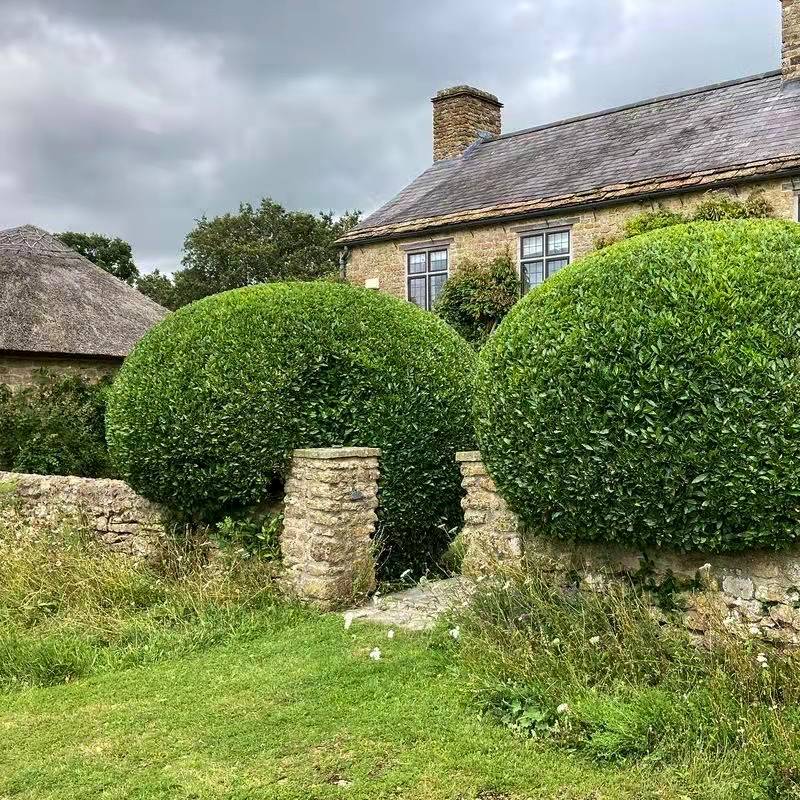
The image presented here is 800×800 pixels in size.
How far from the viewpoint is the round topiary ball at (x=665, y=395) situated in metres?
4.46

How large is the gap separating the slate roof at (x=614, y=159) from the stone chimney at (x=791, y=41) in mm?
271

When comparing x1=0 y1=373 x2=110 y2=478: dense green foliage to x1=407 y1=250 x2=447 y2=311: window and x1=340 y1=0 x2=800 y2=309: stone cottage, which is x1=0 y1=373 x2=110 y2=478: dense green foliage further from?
x1=340 y1=0 x2=800 y2=309: stone cottage

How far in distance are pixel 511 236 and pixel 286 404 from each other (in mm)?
11896

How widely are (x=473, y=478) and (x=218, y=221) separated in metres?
35.8

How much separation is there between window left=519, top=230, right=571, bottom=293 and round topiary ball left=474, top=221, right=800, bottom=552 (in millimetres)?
12023

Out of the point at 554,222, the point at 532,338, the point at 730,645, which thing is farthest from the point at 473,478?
the point at 554,222

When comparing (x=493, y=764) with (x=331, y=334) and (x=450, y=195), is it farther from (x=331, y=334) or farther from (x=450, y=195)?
(x=450, y=195)

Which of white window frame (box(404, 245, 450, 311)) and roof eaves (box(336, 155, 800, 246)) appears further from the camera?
white window frame (box(404, 245, 450, 311))

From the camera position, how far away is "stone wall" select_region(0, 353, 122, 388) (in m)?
15.2

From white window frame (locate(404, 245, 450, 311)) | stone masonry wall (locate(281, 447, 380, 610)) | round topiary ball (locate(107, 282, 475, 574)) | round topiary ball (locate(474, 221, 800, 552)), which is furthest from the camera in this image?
white window frame (locate(404, 245, 450, 311))

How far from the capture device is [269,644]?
5.88 metres

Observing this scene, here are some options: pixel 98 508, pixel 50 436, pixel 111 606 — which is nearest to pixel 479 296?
pixel 50 436

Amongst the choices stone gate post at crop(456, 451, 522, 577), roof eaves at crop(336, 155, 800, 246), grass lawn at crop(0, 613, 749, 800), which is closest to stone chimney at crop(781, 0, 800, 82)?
roof eaves at crop(336, 155, 800, 246)

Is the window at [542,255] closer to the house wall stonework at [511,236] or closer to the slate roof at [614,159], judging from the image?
the house wall stonework at [511,236]
